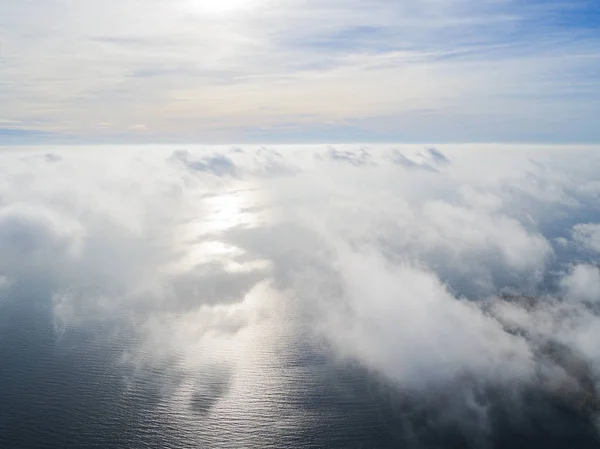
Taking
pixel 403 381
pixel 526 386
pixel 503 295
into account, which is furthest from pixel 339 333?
pixel 503 295

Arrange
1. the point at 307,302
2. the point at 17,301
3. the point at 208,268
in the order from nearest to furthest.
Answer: the point at 17,301
the point at 307,302
the point at 208,268

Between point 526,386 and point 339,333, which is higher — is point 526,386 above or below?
above

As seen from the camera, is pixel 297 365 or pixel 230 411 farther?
pixel 297 365

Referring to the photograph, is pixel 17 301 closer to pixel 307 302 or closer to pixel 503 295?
pixel 307 302

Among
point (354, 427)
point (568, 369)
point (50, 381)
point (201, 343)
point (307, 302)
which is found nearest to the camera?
point (354, 427)

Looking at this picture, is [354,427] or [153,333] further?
[153,333]

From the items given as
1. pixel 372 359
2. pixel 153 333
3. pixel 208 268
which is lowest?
pixel 208 268

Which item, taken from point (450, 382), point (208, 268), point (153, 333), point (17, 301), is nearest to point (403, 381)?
point (450, 382)

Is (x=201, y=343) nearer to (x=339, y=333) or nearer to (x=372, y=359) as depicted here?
(x=339, y=333)

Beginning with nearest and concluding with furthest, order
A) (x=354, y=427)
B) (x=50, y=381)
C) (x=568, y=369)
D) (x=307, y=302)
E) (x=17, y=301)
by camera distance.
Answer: (x=354, y=427) < (x=50, y=381) < (x=568, y=369) < (x=17, y=301) < (x=307, y=302)
